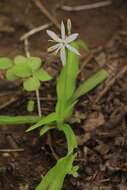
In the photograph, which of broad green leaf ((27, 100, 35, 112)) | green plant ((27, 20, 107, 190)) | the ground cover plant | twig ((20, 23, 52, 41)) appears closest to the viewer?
green plant ((27, 20, 107, 190))

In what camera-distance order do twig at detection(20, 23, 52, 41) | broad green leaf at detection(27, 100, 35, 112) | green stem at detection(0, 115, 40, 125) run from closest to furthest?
green stem at detection(0, 115, 40, 125)
broad green leaf at detection(27, 100, 35, 112)
twig at detection(20, 23, 52, 41)

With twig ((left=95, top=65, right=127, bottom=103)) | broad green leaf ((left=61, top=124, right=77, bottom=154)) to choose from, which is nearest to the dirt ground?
twig ((left=95, top=65, right=127, bottom=103))

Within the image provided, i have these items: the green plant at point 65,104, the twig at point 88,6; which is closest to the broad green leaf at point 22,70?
the green plant at point 65,104

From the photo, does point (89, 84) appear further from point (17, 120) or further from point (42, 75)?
point (17, 120)

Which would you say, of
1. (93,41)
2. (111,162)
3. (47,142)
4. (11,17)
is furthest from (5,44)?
(111,162)

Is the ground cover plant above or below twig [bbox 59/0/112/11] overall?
below

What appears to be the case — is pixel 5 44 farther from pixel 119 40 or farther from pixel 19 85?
pixel 119 40

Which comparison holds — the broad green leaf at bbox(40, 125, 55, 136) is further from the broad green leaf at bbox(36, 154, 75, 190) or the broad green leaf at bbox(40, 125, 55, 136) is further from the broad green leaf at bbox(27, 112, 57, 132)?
Result: the broad green leaf at bbox(36, 154, 75, 190)
